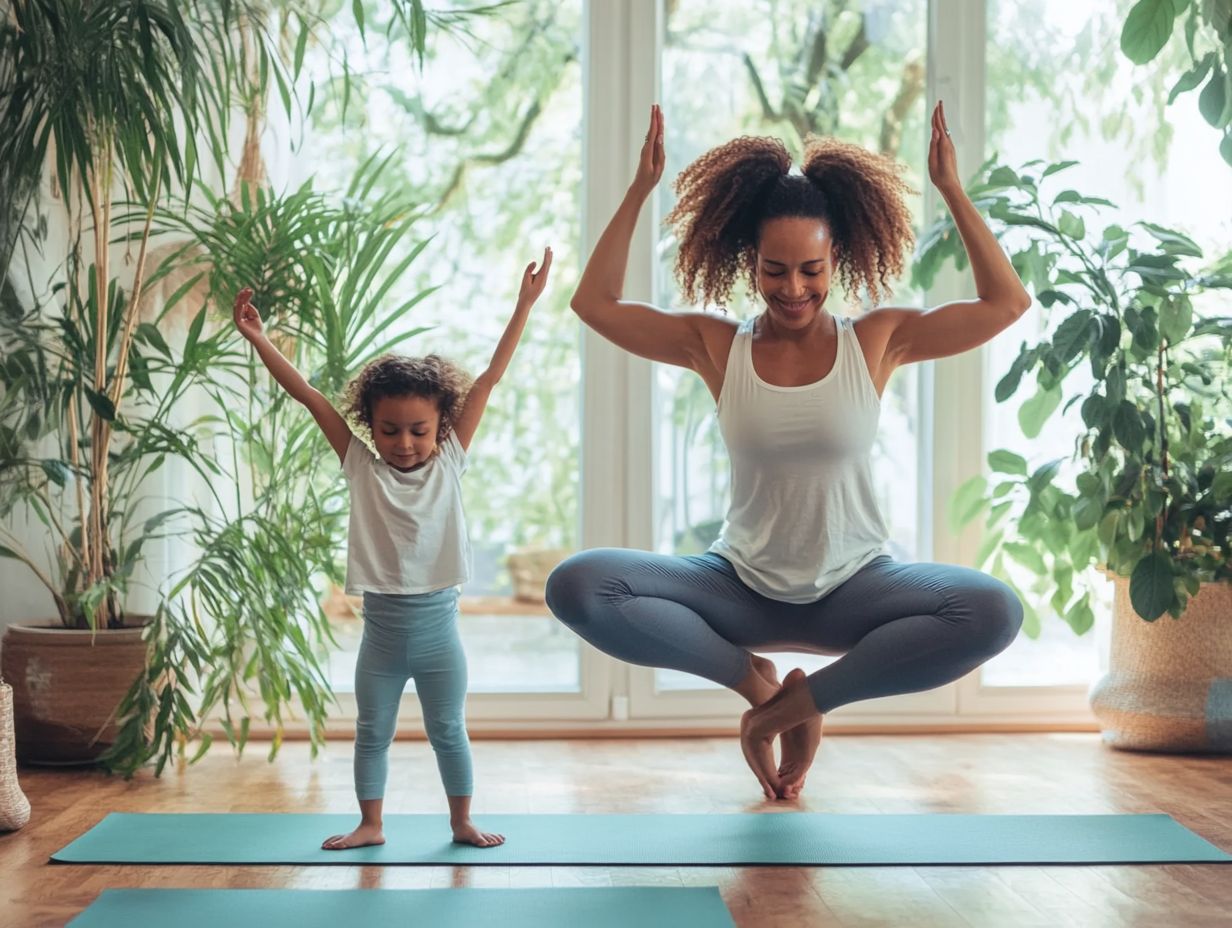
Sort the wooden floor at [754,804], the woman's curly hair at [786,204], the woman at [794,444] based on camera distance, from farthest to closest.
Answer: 1. the woman's curly hair at [786,204]
2. the woman at [794,444]
3. the wooden floor at [754,804]

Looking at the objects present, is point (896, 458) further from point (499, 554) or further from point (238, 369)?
Answer: point (238, 369)

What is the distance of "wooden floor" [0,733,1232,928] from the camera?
7.24ft

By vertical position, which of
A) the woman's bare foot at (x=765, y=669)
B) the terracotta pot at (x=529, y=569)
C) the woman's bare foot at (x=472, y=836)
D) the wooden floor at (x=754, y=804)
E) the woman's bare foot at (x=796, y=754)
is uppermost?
the terracotta pot at (x=529, y=569)

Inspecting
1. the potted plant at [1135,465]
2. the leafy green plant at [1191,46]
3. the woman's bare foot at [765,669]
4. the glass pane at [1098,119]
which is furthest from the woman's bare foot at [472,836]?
the leafy green plant at [1191,46]

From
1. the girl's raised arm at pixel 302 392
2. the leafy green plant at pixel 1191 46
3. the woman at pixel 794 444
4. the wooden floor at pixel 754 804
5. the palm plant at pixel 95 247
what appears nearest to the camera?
the wooden floor at pixel 754 804

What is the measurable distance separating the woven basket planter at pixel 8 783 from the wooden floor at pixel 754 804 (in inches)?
1.5

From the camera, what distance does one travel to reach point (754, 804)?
2.88m

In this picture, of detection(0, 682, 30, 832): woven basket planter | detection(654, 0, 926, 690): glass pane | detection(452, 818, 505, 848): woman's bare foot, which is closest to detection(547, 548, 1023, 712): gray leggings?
detection(452, 818, 505, 848): woman's bare foot

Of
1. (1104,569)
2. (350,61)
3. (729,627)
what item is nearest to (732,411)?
(729,627)

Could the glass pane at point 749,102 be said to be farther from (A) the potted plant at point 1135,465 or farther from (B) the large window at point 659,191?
(A) the potted plant at point 1135,465

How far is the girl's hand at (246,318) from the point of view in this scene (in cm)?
259

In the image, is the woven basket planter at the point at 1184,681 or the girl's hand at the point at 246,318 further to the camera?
the woven basket planter at the point at 1184,681

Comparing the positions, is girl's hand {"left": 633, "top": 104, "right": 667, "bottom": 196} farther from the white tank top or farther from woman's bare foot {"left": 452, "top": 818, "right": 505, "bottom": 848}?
woman's bare foot {"left": 452, "top": 818, "right": 505, "bottom": 848}

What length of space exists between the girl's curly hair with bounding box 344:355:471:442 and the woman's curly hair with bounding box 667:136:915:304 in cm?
56
